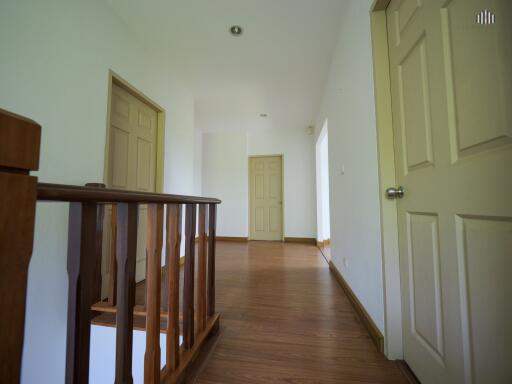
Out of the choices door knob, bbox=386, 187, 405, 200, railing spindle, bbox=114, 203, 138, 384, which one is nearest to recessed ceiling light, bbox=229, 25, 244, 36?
door knob, bbox=386, 187, 405, 200

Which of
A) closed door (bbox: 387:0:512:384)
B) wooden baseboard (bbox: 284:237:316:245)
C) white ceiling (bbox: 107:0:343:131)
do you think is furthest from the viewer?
wooden baseboard (bbox: 284:237:316:245)

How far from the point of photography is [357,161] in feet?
5.44

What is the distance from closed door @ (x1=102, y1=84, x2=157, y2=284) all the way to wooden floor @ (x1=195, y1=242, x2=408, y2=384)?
109 centimetres

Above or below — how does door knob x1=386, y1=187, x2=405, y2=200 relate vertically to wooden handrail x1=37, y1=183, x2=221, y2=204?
above

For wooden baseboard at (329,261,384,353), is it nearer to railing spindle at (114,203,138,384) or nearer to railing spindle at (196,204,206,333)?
railing spindle at (196,204,206,333)

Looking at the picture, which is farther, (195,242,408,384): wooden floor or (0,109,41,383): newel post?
(195,242,408,384): wooden floor

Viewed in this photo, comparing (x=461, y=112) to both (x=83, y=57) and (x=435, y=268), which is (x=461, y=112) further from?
(x=83, y=57)

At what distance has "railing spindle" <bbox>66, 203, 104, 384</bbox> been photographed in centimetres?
51

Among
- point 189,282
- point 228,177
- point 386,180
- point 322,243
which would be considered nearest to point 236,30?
point 386,180

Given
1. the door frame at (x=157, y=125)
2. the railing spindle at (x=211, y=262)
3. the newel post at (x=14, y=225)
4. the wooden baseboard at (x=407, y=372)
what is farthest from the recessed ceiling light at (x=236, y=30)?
the wooden baseboard at (x=407, y=372)

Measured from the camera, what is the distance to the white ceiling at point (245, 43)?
191 centimetres

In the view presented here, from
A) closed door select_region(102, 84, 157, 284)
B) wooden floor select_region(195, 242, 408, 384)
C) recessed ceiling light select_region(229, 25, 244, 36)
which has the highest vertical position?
recessed ceiling light select_region(229, 25, 244, 36)

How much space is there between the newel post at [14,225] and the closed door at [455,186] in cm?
105

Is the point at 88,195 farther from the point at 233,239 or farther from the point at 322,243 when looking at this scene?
the point at 233,239
